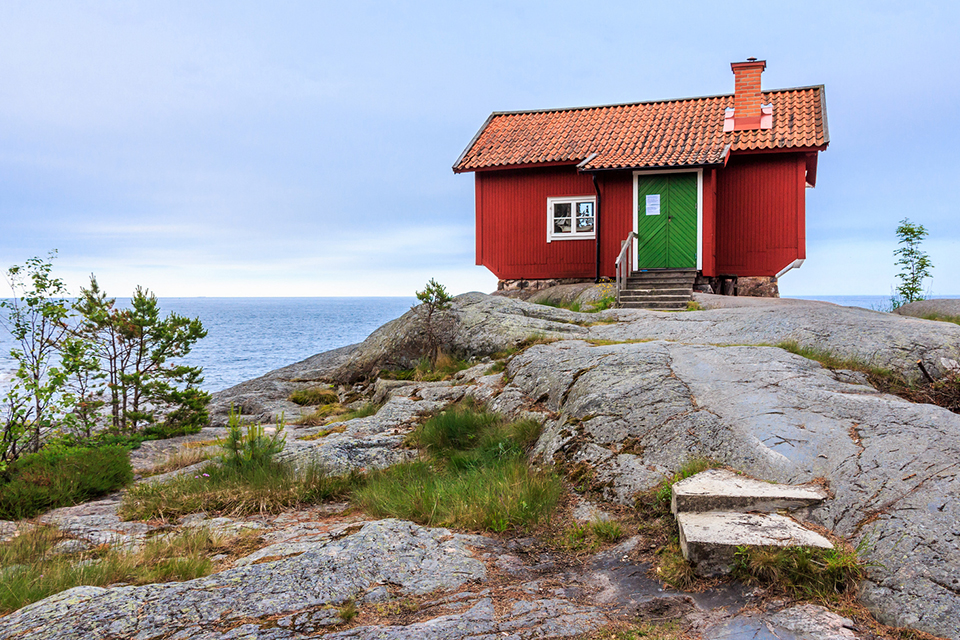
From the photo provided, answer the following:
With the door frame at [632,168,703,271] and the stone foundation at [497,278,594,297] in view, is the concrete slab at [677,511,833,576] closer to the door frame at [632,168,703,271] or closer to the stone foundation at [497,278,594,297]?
the door frame at [632,168,703,271]

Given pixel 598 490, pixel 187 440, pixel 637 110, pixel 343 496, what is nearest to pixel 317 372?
pixel 187 440

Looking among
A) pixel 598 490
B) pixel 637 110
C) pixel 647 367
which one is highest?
pixel 637 110

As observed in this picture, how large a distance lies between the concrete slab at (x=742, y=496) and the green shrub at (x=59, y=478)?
19.4ft

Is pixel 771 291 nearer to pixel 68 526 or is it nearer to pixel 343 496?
pixel 343 496

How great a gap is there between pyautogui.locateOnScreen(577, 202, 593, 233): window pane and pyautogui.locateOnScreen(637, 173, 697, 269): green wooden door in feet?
5.00

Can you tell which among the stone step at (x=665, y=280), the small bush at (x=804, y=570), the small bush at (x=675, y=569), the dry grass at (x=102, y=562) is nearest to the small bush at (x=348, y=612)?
the dry grass at (x=102, y=562)

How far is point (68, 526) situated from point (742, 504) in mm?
5370

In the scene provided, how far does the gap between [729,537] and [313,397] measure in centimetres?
955

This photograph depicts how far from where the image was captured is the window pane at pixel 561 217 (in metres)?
18.5


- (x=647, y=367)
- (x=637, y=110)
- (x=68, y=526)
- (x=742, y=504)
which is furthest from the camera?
(x=637, y=110)

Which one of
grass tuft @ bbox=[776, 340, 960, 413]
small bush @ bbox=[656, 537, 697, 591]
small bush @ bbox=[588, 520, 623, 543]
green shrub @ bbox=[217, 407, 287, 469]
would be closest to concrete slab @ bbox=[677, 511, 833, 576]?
small bush @ bbox=[656, 537, 697, 591]

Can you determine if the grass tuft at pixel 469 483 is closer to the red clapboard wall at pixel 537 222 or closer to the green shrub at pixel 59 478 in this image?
the green shrub at pixel 59 478

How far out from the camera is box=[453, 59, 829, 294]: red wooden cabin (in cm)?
1684

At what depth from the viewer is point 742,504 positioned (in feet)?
14.1
